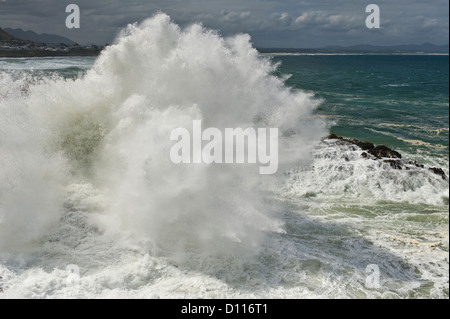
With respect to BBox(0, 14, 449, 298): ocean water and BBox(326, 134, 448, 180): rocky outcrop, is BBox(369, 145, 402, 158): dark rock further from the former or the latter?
BBox(0, 14, 449, 298): ocean water

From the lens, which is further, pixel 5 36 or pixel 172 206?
pixel 5 36

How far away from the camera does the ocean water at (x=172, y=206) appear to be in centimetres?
650

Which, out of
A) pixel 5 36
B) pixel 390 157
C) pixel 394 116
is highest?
pixel 5 36

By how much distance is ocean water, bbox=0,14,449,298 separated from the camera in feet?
21.3

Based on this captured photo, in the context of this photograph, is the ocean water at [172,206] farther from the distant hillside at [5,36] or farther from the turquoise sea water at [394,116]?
the distant hillside at [5,36]

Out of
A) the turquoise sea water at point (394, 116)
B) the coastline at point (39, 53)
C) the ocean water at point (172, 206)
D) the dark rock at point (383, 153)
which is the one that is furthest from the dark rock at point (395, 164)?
the coastline at point (39, 53)

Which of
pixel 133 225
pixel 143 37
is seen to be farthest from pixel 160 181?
pixel 143 37

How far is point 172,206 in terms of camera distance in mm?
7469

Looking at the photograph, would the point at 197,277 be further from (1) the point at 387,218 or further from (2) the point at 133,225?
(1) the point at 387,218

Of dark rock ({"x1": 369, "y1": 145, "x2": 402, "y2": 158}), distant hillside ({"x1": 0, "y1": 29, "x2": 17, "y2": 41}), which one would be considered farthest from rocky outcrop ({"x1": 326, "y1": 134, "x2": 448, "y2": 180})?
distant hillside ({"x1": 0, "y1": 29, "x2": 17, "y2": 41})
